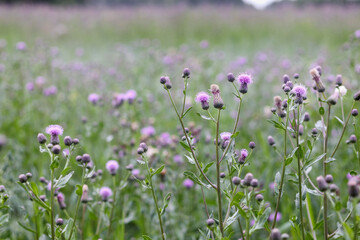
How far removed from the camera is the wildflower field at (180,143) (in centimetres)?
113

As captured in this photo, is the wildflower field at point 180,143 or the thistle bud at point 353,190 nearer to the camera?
the thistle bud at point 353,190

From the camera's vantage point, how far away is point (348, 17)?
8.30 metres

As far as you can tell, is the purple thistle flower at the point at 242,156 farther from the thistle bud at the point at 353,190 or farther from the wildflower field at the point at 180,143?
the thistle bud at the point at 353,190

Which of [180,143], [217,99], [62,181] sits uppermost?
[217,99]

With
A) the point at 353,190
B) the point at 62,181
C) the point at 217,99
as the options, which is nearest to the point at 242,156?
the point at 217,99

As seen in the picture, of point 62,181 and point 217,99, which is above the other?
point 217,99

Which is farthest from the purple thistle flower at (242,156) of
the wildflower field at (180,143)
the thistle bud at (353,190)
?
the thistle bud at (353,190)

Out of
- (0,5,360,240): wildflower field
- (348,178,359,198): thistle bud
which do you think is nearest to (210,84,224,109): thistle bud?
(0,5,360,240): wildflower field

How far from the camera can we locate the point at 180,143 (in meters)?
1.07

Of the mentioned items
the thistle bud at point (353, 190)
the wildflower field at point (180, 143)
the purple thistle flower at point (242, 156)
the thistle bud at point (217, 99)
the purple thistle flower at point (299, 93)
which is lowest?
the wildflower field at point (180, 143)

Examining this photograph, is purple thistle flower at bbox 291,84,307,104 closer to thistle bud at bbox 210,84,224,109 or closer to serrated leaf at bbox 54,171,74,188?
thistle bud at bbox 210,84,224,109

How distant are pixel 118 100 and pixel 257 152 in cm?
101

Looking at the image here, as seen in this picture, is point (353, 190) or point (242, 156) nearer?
point (353, 190)

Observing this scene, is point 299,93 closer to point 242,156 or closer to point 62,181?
point 242,156
